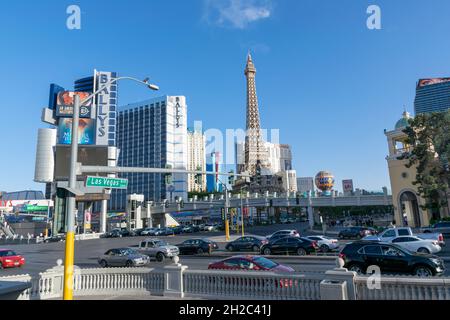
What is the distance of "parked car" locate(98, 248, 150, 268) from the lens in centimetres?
2333

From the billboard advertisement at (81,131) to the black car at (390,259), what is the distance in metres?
75.5

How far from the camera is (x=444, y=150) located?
3762cm

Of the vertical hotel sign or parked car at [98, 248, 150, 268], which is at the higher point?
the vertical hotel sign

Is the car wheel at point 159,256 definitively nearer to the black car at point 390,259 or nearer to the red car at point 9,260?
the red car at point 9,260

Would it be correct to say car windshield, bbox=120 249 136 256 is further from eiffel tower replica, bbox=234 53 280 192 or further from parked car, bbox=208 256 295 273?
eiffel tower replica, bbox=234 53 280 192

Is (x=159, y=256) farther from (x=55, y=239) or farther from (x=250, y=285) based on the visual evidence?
(x=55, y=239)

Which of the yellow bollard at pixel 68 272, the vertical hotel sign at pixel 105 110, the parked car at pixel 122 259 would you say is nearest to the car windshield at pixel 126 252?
the parked car at pixel 122 259

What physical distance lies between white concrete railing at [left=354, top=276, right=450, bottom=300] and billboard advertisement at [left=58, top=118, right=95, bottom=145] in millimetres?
79747

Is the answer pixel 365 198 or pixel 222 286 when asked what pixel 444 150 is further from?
pixel 222 286

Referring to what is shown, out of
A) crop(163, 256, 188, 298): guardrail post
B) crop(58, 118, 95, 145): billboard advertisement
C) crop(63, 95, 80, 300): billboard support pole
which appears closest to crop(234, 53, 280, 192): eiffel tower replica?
crop(58, 118, 95, 145): billboard advertisement

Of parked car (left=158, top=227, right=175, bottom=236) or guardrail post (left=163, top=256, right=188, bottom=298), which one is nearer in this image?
guardrail post (left=163, top=256, right=188, bottom=298)

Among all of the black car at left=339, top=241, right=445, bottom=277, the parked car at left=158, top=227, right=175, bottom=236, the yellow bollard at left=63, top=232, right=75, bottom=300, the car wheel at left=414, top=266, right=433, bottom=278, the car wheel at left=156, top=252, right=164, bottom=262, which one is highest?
the yellow bollard at left=63, top=232, right=75, bottom=300

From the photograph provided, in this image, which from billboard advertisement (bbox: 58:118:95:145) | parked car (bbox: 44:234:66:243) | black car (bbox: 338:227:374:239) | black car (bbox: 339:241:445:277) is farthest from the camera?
billboard advertisement (bbox: 58:118:95:145)

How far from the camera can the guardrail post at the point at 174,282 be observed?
11.8 m
